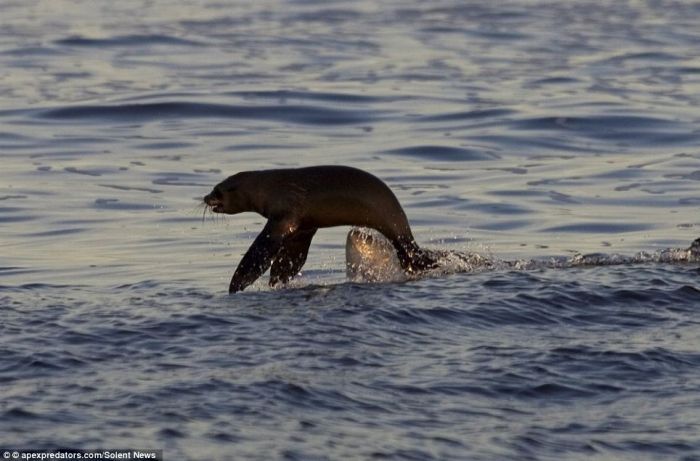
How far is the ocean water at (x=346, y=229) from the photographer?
8.19 metres

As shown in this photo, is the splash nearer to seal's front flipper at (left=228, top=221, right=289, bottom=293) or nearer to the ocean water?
the ocean water

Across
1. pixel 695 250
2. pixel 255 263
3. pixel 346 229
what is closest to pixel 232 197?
pixel 255 263

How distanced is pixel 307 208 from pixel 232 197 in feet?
2.24

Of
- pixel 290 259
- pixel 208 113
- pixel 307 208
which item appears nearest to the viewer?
pixel 307 208

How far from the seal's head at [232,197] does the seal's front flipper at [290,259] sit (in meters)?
0.41

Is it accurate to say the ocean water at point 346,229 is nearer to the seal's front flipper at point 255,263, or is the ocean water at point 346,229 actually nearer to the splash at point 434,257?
the seal's front flipper at point 255,263

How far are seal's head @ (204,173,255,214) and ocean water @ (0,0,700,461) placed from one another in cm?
67

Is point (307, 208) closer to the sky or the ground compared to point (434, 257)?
closer to the sky

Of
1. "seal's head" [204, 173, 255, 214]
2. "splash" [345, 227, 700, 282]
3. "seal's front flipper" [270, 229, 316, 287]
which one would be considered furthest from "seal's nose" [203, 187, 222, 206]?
"splash" [345, 227, 700, 282]

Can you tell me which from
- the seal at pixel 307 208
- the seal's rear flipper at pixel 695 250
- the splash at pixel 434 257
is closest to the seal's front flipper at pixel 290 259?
the seal at pixel 307 208

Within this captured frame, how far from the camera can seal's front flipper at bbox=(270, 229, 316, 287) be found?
40.1ft

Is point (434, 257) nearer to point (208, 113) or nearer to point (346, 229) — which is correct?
point (346, 229)

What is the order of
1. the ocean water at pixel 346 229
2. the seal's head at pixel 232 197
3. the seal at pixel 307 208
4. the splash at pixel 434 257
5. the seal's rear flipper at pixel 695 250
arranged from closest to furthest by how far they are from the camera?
the ocean water at pixel 346 229
the seal at pixel 307 208
the splash at pixel 434 257
the seal's head at pixel 232 197
the seal's rear flipper at pixel 695 250

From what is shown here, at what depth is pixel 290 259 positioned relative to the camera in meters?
12.3
